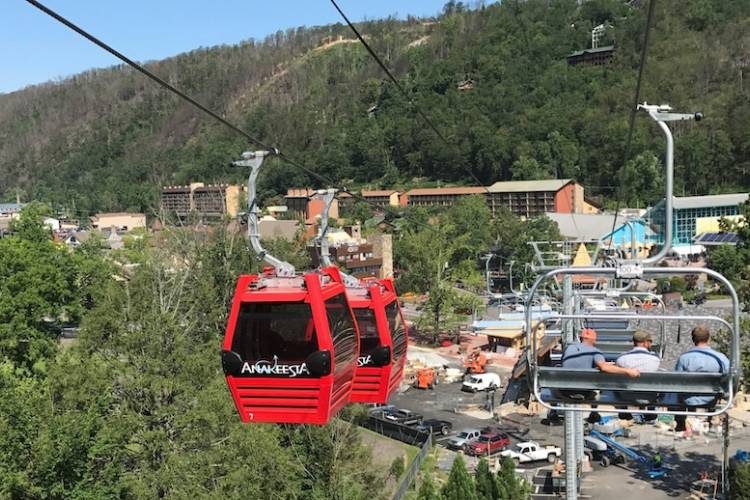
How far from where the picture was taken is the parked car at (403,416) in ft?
85.5

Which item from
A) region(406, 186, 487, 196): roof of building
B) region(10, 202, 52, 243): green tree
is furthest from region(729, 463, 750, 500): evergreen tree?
region(406, 186, 487, 196): roof of building

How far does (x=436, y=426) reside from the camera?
83.8 feet

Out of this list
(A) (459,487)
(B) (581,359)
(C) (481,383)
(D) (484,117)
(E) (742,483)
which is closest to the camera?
(B) (581,359)

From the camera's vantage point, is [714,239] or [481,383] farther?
[714,239]

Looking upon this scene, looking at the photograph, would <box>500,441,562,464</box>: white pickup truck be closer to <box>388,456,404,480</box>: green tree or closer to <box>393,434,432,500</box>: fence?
<box>393,434,432,500</box>: fence

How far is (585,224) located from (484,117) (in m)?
42.7

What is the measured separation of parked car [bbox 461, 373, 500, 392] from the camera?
30.5 meters

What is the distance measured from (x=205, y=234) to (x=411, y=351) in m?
13.1

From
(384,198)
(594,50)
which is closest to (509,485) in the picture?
(384,198)

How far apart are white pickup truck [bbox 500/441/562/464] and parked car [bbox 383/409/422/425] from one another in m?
4.23

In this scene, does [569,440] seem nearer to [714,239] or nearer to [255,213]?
[255,213]

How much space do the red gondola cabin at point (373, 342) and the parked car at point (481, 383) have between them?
22297mm

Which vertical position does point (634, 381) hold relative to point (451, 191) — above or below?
above

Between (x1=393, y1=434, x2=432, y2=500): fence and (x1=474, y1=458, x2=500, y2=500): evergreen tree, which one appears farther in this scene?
(x1=393, y1=434, x2=432, y2=500): fence
